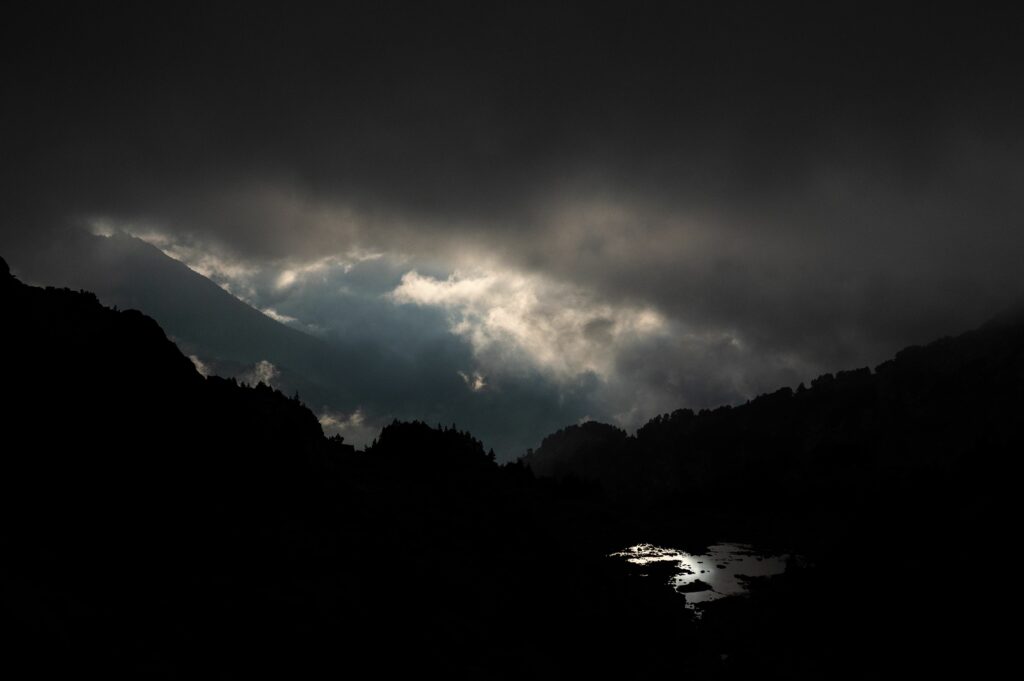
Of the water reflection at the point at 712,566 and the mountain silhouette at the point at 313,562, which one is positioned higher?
the mountain silhouette at the point at 313,562

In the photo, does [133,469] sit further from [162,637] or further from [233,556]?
[162,637]

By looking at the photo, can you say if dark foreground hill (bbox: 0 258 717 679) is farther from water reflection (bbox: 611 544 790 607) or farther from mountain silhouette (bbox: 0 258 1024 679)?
water reflection (bbox: 611 544 790 607)

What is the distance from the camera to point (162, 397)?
4556cm

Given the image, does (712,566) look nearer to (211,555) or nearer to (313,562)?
(313,562)

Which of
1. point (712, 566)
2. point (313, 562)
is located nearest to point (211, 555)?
point (313, 562)

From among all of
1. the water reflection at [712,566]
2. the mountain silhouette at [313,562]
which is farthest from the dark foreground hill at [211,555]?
the water reflection at [712,566]

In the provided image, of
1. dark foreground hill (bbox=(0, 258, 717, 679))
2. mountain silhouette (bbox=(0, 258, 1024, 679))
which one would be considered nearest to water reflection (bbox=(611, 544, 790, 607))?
Answer: mountain silhouette (bbox=(0, 258, 1024, 679))

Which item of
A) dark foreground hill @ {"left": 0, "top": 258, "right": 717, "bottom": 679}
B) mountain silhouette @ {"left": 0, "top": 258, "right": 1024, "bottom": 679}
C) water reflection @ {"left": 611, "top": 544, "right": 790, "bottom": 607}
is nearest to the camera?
dark foreground hill @ {"left": 0, "top": 258, "right": 717, "bottom": 679}

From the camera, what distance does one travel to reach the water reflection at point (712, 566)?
115 metres

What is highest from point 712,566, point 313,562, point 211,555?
point 211,555

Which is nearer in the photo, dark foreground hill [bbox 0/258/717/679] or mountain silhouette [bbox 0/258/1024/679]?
dark foreground hill [bbox 0/258/717/679]

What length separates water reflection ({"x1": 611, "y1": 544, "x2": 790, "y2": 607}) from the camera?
379 feet

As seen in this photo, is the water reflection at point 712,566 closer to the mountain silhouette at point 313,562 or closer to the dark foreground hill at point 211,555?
the mountain silhouette at point 313,562

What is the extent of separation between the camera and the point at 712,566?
147 meters
